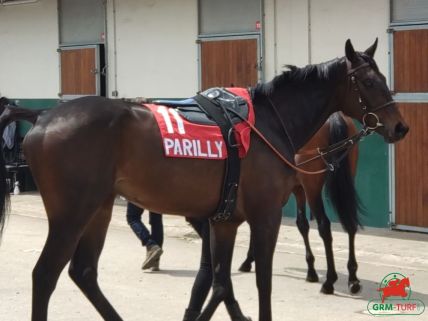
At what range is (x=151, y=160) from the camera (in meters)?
5.20

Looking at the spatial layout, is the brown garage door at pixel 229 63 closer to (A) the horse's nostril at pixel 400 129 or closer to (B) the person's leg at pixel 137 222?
(B) the person's leg at pixel 137 222

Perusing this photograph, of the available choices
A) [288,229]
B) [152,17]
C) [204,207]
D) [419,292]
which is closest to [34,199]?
[152,17]

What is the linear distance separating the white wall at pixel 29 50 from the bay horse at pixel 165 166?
993cm

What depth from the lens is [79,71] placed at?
1457 centimetres

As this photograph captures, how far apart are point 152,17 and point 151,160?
8.38m

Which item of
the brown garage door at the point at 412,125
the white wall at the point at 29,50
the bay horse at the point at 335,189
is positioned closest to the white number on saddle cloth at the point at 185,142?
the bay horse at the point at 335,189

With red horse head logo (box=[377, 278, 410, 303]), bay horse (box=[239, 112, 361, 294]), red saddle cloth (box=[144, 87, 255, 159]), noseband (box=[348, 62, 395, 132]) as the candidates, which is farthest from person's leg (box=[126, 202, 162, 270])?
noseband (box=[348, 62, 395, 132])

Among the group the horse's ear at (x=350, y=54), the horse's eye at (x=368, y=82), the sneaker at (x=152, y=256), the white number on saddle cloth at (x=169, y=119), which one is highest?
the horse's ear at (x=350, y=54)

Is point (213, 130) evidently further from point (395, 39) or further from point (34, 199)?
point (34, 199)

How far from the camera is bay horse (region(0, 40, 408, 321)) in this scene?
5121mm

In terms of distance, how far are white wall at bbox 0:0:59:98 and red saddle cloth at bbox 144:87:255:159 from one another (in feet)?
33.4

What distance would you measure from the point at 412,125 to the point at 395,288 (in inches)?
127

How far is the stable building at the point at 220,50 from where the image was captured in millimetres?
10125

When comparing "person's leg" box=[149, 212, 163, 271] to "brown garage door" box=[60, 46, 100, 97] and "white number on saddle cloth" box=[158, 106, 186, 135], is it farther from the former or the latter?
"brown garage door" box=[60, 46, 100, 97]
